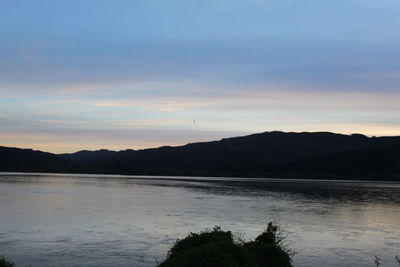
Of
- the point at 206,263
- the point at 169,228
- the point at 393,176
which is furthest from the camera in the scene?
the point at 393,176

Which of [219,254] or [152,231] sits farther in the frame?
[152,231]

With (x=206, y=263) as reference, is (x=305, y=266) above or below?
below

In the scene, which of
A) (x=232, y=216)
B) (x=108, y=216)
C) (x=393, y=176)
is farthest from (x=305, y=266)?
(x=393, y=176)

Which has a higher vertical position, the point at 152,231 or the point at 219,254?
the point at 219,254

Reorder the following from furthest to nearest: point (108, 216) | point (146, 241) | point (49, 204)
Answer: point (49, 204) < point (108, 216) < point (146, 241)

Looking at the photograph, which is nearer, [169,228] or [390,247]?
[390,247]

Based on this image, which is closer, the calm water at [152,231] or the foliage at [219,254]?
the foliage at [219,254]

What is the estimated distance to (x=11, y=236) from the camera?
29.9 meters

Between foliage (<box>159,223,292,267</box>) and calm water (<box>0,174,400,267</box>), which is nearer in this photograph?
foliage (<box>159,223,292,267</box>)

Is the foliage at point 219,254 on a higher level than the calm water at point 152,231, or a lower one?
higher

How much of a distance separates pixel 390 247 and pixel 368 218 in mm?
17217

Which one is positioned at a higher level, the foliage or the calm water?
the foliage

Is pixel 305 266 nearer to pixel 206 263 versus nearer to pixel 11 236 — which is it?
pixel 206 263

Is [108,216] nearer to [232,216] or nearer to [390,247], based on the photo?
[232,216]
